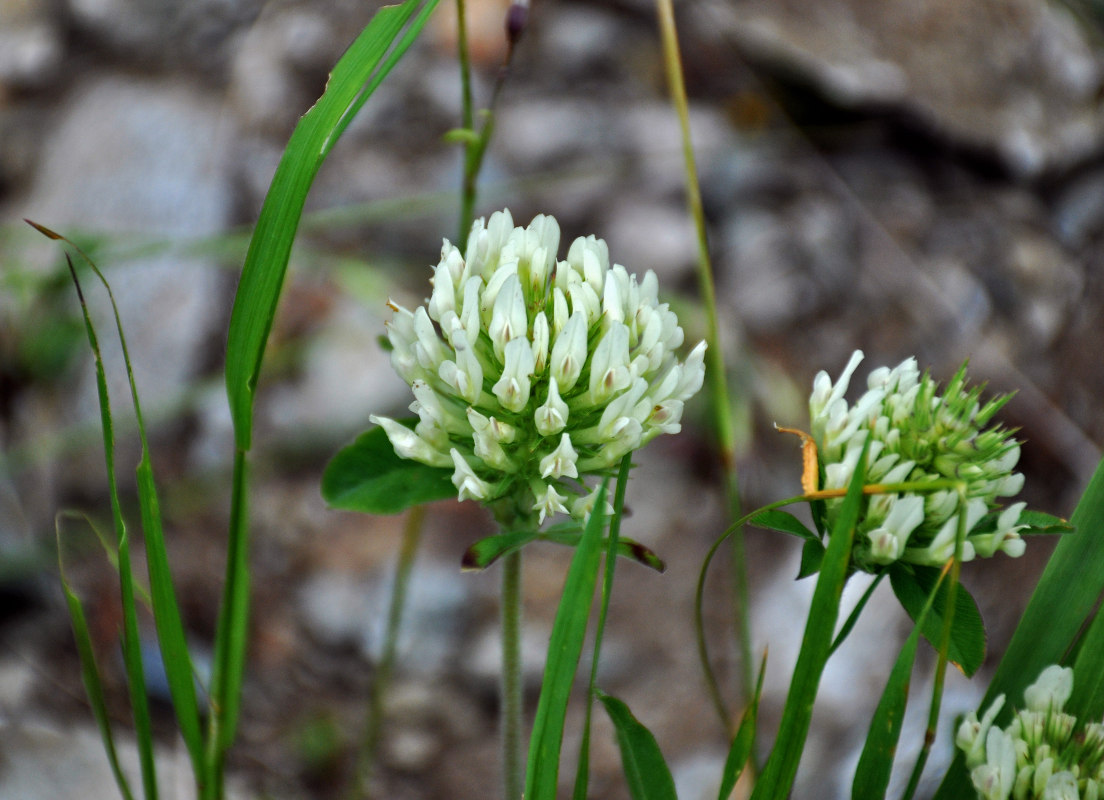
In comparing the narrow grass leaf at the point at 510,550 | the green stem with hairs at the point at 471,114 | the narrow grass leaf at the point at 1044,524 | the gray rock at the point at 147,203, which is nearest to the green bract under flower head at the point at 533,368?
the narrow grass leaf at the point at 510,550

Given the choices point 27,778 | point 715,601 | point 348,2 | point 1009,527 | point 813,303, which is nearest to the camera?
point 1009,527

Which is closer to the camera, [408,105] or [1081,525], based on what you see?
[1081,525]

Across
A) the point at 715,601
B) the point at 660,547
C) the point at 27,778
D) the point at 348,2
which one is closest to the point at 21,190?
the point at 348,2

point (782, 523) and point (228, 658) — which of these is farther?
point (228, 658)

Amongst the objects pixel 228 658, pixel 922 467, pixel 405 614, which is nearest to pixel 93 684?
pixel 228 658

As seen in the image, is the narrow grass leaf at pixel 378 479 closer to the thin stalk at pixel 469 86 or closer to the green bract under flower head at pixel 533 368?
the green bract under flower head at pixel 533 368

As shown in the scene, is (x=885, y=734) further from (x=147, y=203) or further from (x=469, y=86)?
(x=147, y=203)

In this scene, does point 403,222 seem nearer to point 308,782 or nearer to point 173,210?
point 173,210
